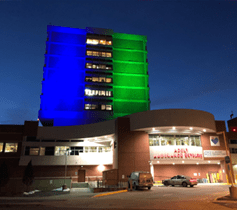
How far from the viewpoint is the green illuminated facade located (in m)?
66.6

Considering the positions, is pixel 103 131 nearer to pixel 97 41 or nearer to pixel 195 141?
pixel 195 141

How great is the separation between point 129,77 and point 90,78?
12478mm

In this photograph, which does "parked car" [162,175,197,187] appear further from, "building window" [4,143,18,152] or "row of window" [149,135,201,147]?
Answer: "building window" [4,143,18,152]

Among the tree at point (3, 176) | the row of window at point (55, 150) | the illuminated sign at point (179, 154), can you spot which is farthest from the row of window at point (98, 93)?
the tree at point (3, 176)

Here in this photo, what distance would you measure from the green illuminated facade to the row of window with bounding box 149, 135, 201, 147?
2835 centimetres

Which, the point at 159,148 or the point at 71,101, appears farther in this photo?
the point at 71,101

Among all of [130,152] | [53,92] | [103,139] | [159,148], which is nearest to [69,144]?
[103,139]

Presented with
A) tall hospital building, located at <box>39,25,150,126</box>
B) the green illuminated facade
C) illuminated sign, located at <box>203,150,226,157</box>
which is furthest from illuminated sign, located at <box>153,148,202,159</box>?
the green illuminated facade

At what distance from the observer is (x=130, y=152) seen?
117 ft

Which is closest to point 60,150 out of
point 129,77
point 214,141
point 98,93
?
point 98,93

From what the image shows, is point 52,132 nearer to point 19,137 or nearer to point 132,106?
point 19,137

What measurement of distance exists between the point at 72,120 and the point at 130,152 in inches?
1215

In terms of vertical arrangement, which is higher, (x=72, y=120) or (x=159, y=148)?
(x=72, y=120)

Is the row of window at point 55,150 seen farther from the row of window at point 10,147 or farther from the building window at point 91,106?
the building window at point 91,106
